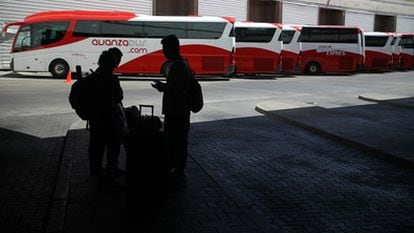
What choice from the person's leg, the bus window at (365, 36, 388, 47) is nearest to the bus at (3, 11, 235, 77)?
the bus window at (365, 36, 388, 47)

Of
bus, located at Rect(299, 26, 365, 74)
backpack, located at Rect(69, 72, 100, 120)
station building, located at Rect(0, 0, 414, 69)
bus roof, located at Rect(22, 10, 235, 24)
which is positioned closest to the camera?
backpack, located at Rect(69, 72, 100, 120)

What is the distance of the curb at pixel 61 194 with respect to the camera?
4.18 meters

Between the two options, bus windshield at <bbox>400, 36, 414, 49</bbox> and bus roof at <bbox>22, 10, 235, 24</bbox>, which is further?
bus windshield at <bbox>400, 36, 414, 49</bbox>

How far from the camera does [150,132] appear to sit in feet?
15.1

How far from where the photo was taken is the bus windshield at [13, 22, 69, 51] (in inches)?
883

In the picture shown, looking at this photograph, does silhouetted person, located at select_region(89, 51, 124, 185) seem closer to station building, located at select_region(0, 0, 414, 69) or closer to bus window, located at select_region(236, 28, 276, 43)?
bus window, located at select_region(236, 28, 276, 43)

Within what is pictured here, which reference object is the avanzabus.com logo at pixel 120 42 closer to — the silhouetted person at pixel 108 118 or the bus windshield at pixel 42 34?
the bus windshield at pixel 42 34

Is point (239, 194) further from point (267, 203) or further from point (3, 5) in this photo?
point (3, 5)

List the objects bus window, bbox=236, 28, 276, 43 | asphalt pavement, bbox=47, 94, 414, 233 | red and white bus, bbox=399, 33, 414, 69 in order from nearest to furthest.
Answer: asphalt pavement, bbox=47, 94, 414, 233 < bus window, bbox=236, 28, 276, 43 < red and white bus, bbox=399, 33, 414, 69

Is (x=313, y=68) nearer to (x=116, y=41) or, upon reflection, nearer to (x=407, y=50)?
(x=407, y=50)

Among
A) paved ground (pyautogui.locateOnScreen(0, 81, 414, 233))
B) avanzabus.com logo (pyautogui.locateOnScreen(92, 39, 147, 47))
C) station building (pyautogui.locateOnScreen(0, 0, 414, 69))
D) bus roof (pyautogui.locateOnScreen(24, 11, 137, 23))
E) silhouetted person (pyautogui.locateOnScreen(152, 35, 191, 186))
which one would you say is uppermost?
station building (pyautogui.locateOnScreen(0, 0, 414, 69))

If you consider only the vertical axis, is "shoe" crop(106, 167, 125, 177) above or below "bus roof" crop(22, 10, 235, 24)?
below

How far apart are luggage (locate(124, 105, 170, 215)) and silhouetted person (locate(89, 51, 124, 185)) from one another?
0.66 m

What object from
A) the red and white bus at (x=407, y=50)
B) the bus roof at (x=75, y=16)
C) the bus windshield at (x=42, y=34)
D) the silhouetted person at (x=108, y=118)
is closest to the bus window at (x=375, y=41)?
the red and white bus at (x=407, y=50)
